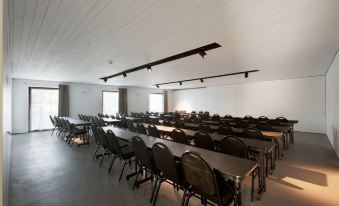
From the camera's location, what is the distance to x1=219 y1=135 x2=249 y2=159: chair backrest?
2583 millimetres

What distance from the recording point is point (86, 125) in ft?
20.9

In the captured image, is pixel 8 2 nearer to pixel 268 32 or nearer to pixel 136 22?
pixel 136 22

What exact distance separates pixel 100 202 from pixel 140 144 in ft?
3.30

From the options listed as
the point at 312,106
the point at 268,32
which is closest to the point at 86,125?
the point at 268,32

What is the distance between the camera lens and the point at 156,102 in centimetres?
1423

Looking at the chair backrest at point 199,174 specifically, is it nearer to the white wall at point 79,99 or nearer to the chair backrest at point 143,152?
the chair backrest at point 143,152

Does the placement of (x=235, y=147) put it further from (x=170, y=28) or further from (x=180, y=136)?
(x=170, y=28)

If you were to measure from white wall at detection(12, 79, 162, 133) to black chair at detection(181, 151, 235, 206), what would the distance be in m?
9.72

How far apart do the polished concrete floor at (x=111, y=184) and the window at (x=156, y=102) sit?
9.27 m

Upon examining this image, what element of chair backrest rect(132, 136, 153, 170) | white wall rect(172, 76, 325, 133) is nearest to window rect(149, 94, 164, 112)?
white wall rect(172, 76, 325, 133)

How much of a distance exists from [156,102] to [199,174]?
12.5 metres

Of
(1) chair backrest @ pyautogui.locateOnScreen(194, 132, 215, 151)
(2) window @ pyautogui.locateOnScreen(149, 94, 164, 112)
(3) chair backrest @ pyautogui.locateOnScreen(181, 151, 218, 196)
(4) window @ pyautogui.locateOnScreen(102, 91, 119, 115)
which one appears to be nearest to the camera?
(3) chair backrest @ pyautogui.locateOnScreen(181, 151, 218, 196)

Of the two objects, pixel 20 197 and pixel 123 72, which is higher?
pixel 123 72

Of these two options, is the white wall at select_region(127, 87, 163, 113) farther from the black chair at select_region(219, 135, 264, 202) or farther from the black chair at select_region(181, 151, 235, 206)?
the black chair at select_region(181, 151, 235, 206)
